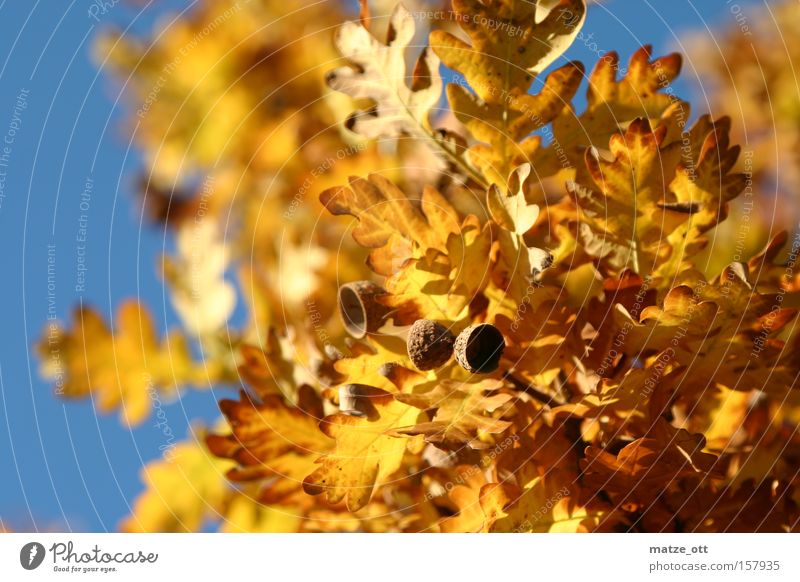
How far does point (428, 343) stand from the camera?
669 millimetres

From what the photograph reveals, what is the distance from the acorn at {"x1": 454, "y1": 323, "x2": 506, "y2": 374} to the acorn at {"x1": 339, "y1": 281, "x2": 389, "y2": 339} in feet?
0.29

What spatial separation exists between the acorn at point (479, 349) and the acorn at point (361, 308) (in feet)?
0.29

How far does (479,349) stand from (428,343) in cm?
4

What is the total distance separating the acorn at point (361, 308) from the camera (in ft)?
2.41

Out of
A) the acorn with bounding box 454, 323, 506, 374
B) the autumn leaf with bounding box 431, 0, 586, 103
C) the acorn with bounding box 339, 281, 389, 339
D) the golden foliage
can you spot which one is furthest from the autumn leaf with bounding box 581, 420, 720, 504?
the autumn leaf with bounding box 431, 0, 586, 103

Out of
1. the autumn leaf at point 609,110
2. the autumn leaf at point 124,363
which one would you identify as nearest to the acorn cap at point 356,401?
the autumn leaf at point 609,110

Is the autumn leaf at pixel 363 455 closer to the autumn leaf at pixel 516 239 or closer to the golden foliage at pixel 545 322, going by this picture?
the golden foliage at pixel 545 322

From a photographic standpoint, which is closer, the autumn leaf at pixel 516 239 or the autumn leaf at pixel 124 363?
the autumn leaf at pixel 516 239

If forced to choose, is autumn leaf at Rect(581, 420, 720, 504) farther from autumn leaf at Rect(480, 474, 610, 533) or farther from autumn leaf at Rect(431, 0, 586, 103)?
autumn leaf at Rect(431, 0, 586, 103)

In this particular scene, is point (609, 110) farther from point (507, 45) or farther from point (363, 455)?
point (363, 455)

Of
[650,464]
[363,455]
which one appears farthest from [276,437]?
[650,464]

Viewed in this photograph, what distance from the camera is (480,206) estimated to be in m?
0.82

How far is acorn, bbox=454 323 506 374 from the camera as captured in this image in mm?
646

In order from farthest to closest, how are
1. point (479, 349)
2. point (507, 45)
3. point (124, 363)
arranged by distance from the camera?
point (124, 363) → point (507, 45) → point (479, 349)
